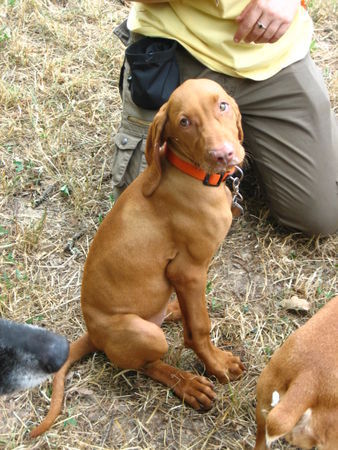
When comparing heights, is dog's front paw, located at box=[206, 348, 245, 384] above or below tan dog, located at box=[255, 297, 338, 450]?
below

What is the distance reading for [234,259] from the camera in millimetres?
3914

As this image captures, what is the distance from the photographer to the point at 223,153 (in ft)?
8.53

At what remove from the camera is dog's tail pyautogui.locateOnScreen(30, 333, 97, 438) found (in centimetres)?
288

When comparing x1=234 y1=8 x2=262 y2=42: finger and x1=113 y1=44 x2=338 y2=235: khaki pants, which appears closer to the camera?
x1=234 y1=8 x2=262 y2=42: finger

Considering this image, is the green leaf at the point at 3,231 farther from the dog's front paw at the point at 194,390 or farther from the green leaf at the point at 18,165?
the dog's front paw at the point at 194,390

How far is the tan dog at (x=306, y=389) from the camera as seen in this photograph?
217cm

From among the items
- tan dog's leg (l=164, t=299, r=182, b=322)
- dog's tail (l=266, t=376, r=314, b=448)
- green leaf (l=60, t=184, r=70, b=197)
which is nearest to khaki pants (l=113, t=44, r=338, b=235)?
green leaf (l=60, t=184, r=70, b=197)

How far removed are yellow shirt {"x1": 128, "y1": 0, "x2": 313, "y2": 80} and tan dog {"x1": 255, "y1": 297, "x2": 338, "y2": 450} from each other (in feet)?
5.86

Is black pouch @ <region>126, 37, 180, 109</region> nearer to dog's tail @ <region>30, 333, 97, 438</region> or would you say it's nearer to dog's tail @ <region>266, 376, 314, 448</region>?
dog's tail @ <region>30, 333, 97, 438</region>

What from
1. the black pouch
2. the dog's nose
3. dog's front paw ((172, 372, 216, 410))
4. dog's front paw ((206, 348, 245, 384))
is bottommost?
dog's front paw ((172, 372, 216, 410))

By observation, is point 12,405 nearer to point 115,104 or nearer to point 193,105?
point 193,105

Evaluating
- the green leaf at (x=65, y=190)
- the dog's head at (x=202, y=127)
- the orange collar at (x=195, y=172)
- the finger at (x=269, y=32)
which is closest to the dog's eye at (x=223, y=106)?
the dog's head at (x=202, y=127)

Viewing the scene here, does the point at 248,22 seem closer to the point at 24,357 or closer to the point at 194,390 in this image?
the point at 194,390

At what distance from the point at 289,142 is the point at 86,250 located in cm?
142
